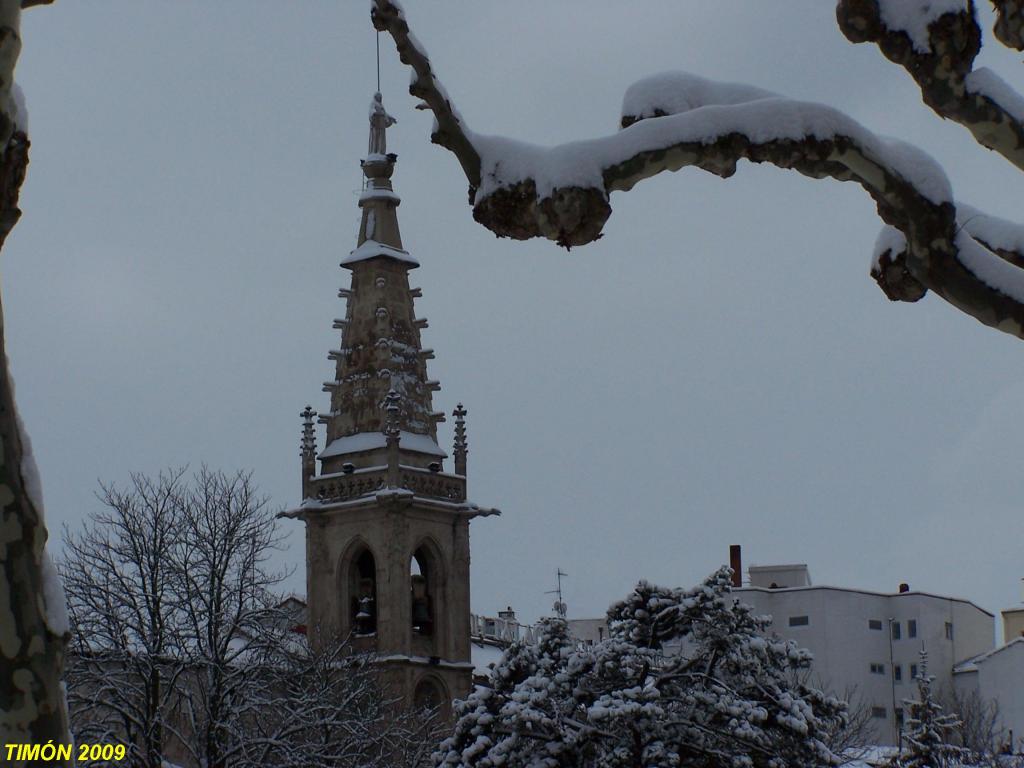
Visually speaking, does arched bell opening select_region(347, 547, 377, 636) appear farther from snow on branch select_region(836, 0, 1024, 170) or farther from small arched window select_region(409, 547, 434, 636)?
snow on branch select_region(836, 0, 1024, 170)

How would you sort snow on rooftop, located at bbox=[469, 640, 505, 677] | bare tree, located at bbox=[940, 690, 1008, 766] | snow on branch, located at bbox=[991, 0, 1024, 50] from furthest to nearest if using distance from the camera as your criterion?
1. snow on rooftop, located at bbox=[469, 640, 505, 677]
2. bare tree, located at bbox=[940, 690, 1008, 766]
3. snow on branch, located at bbox=[991, 0, 1024, 50]

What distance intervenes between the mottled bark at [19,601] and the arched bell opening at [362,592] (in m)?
57.9

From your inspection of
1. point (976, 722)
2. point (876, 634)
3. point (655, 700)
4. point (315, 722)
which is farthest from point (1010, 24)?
point (876, 634)

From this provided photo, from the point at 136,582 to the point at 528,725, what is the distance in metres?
7.93

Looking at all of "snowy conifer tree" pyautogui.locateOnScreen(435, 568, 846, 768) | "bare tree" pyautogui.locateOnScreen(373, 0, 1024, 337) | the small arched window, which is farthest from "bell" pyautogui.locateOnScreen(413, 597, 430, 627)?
"bare tree" pyautogui.locateOnScreen(373, 0, 1024, 337)

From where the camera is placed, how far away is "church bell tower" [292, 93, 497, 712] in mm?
63469

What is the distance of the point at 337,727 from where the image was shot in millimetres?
40656

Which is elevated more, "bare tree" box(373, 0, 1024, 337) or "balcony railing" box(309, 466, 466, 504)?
"balcony railing" box(309, 466, 466, 504)

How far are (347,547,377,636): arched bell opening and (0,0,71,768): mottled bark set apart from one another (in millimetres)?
57881

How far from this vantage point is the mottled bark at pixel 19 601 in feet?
17.6

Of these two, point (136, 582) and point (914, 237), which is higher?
point (136, 582)

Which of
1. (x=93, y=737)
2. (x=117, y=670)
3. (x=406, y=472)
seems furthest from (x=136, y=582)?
(x=406, y=472)

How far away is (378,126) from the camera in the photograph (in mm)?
67188

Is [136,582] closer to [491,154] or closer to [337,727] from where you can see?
[337,727]
